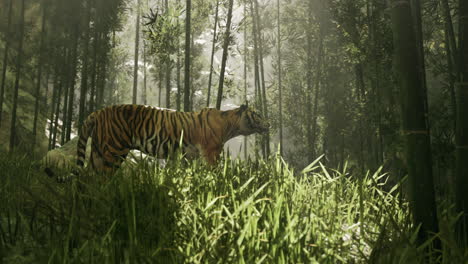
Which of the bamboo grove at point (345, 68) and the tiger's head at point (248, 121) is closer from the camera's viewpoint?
the bamboo grove at point (345, 68)

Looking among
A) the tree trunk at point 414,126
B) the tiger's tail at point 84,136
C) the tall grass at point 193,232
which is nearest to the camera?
the tall grass at point 193,232

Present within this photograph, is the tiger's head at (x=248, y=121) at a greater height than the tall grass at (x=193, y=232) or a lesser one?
greater

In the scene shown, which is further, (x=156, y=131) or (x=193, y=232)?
(x=156, y=131)

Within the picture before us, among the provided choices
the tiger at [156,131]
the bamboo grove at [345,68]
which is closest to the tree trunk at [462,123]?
the bamboo grove at [345,68]

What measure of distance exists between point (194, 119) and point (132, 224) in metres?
2.63

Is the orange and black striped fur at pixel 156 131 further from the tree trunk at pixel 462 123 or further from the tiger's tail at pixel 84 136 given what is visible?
the tree trunk at pixel 462 123

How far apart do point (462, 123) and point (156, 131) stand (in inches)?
114

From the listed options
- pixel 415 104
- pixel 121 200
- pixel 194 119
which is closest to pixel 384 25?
pixel 194 119

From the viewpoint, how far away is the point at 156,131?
3854 millimetres

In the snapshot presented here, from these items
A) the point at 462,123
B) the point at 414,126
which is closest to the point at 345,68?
the point at 462,123

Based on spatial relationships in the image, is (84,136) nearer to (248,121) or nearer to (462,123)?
(248,121)

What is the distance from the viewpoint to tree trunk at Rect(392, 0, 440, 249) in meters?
1.54

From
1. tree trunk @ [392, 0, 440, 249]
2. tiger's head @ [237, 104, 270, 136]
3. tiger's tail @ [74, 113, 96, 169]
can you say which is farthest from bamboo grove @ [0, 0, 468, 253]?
tiger's tail @ [74, 113, 96, 169]

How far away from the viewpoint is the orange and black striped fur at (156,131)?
362cm
